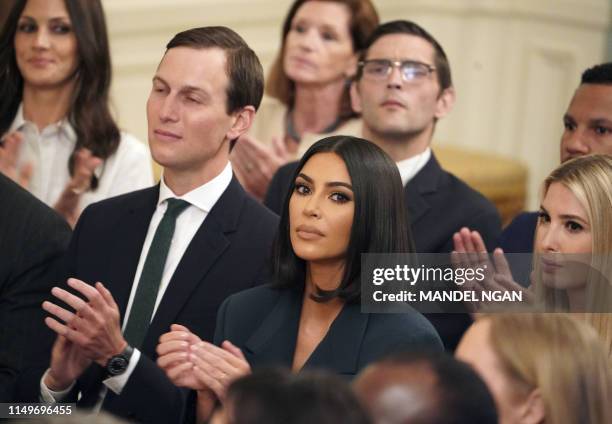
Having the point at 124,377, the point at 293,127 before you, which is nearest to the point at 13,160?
the point at 124,377

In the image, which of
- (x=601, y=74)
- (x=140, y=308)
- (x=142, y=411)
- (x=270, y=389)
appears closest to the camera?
(x=270, y=389)

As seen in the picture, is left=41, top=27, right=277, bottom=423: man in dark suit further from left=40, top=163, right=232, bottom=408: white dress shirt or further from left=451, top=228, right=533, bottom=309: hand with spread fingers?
left=451, top=228, right=533, bottom=309: hand with spread fingers

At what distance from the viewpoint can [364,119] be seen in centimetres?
407

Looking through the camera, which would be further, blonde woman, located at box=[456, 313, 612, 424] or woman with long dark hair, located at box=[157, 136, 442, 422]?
woman with long dark hair, located at box=[157, 136, 442, 422]

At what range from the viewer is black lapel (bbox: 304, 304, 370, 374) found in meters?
2.65

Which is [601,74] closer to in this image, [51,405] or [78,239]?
[78,239]

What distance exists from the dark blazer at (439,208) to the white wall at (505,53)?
2561 mm

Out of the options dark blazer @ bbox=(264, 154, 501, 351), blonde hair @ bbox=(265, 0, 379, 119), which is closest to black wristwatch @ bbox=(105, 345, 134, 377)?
dark blazer @ bbox=(264, 154, 501, 351)

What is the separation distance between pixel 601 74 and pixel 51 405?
76.2 inches

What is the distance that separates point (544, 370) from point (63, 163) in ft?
7.57

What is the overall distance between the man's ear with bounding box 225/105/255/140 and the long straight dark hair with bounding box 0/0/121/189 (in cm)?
87

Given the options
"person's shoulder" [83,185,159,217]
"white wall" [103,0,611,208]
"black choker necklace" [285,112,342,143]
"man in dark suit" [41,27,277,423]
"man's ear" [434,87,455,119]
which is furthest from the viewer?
"white wall" [103,0,611,208]

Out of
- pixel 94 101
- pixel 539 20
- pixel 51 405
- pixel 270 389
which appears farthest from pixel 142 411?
pixel 539 20

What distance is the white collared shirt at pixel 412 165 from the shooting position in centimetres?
387
